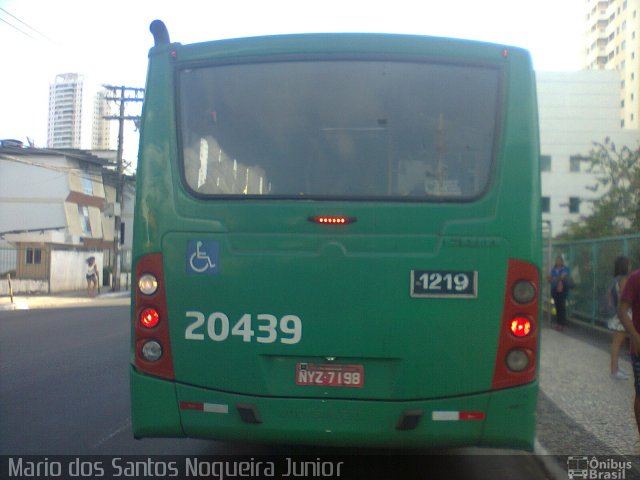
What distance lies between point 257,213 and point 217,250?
1.12 ft

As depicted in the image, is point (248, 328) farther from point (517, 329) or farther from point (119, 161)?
point (119, 161)

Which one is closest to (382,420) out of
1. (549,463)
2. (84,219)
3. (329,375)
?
(329,375)

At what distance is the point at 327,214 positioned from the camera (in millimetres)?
4641

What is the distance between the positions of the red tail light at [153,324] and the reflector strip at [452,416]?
5.46 feet

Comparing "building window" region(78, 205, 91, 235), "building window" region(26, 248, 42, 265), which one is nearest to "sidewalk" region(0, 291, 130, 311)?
"building window" region(26, 248, 42, 265)

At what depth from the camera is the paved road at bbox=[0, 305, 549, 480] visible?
250 inches

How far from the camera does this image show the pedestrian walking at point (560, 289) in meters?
16.9

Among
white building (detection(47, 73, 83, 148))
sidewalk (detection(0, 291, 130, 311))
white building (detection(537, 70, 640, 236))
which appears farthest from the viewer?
white building (detection(47, 73, 83, 148))

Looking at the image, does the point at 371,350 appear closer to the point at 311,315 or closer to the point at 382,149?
the point at 311,315

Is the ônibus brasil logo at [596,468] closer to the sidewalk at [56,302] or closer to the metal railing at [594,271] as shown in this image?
the metal railing at [594,271]

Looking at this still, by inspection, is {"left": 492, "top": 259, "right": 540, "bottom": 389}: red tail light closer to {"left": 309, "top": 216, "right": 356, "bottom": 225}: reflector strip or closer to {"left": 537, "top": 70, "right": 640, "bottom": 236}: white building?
{"left": 309, "top": 216, "right": 356, "bottom": 225}: reflector strip

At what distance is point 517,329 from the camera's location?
181 inches

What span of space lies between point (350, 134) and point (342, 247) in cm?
74

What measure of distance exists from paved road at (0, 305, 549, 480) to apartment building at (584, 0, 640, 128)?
63912 mm
